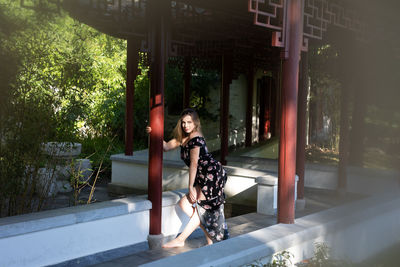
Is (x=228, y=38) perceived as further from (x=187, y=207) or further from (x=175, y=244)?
(x=175, y=244)

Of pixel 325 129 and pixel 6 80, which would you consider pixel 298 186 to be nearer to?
pixel 6 80

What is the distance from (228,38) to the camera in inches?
366

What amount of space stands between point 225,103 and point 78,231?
6042 millimetres

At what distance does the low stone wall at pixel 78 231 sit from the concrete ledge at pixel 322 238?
4.25 feet

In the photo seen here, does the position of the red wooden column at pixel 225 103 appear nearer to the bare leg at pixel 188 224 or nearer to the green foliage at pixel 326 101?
the bare leg at pixel 188 224

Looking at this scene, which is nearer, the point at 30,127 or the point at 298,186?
the point at 30,127

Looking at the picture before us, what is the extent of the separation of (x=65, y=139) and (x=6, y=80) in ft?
5.30

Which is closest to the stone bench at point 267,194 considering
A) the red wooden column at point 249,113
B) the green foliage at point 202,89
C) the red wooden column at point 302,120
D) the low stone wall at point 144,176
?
the red wooden column at point 302,120

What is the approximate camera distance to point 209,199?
521 cm

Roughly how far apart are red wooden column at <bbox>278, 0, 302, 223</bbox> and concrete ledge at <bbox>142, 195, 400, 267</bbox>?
442 mm

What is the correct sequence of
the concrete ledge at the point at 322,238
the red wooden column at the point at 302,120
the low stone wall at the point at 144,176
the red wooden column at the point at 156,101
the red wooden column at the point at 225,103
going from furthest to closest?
the red wooden column at the point at 225,103, the low stone wall at the point at 144,176, the red wooden column at the point at 302,120, the red wooden column at the point at 156,101, the concrete ledge at the point at 322,238

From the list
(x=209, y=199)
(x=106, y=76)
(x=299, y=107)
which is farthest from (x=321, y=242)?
(x=106, y=76)

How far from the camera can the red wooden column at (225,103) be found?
33.9 feet

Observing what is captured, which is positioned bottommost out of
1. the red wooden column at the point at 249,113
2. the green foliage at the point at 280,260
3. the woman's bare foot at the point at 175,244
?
the woman's bare foot at the point at 175,244
